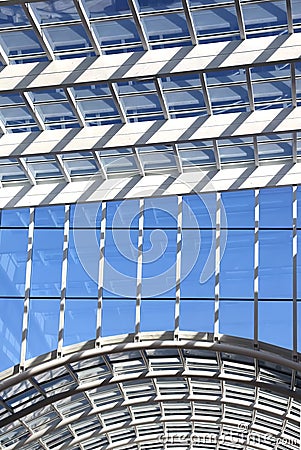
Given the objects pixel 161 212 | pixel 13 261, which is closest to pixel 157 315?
pixel 161 212

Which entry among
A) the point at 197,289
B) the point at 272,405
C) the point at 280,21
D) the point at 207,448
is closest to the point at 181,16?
the point at 280,21

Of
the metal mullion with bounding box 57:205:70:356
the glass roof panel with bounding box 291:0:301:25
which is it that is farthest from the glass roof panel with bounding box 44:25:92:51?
A: the metal mullion with bounding box 57:205:70:356

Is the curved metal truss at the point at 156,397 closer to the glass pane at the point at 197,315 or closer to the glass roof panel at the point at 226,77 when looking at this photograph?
the glass pane at the point at 197,315

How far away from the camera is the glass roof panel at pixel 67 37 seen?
66.1 ft

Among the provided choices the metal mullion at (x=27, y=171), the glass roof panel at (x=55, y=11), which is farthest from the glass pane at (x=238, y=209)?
the glass roof panel at (x=55, y=11)

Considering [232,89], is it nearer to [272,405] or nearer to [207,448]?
[272,405]

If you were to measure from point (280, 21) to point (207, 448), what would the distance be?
2926 centimetres

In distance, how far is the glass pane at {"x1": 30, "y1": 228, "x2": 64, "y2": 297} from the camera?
1135 inches

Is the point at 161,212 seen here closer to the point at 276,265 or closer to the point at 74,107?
the point at 276,265

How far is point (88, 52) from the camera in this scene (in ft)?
68.0

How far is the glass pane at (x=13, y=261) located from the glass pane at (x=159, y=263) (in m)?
3.85

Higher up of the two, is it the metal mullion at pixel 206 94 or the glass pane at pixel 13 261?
the metal mullion at pixel 206 94

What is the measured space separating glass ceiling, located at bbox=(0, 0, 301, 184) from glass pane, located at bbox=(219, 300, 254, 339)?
14.1 feet

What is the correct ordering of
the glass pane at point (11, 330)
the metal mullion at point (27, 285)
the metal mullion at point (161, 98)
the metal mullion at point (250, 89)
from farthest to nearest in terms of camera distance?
the glass pane at point (11, 330) < the metal mullion at point (27, 285) < the metal mullion at point (161, 98) < the metal mullion at point (250, 89)
